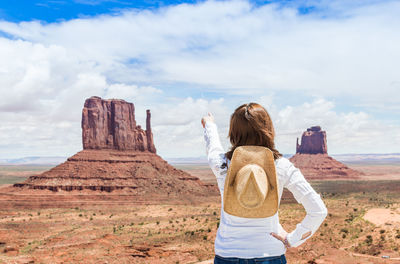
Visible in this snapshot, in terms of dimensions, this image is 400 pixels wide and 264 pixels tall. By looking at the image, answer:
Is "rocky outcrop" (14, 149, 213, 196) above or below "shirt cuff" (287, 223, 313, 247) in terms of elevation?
below

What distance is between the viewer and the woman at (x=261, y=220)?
8.77 ft

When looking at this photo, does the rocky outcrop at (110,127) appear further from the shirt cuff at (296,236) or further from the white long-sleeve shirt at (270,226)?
the shirt cuff at (296,236)

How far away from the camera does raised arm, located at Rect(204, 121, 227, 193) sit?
2887mm

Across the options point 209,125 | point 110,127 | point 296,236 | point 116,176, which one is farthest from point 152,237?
point 110,127

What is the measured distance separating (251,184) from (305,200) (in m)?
0.42

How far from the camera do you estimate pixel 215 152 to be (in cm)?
301

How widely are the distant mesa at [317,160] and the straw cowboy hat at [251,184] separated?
132m

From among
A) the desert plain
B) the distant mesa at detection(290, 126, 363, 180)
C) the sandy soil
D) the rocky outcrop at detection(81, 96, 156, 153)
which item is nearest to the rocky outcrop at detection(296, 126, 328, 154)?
the distant mesa at detection(290, 126, 363, 180)

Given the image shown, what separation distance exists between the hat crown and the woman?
0.15 metres

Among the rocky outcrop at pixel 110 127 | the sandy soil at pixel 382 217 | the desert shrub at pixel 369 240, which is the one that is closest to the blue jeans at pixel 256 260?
the desert shrub at pixel 369 240

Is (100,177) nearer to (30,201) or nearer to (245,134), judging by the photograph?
(30,201)

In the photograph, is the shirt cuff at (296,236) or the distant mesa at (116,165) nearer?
the shirt cuff at (296,236)

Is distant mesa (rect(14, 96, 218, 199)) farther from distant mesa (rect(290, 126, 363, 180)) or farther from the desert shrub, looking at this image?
distant mesa (rect(290, 126, 363, 180))

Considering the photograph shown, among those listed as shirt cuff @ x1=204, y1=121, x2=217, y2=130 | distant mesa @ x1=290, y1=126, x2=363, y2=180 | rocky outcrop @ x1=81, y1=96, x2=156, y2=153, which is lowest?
distant mesa @ x1=290, y1=126, x2=363, y2=180
